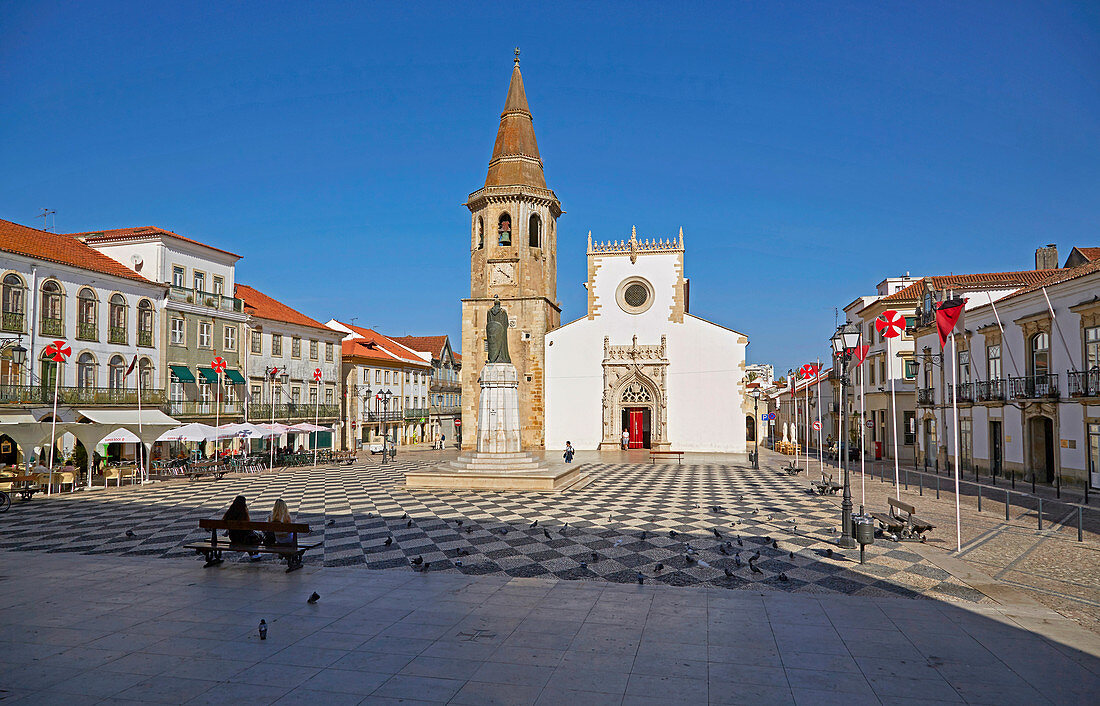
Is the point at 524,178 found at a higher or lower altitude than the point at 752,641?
higher

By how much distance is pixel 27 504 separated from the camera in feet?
65.5

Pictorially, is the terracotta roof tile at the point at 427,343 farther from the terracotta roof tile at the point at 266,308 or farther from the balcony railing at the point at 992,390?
the balcony railing at the point at 992,390

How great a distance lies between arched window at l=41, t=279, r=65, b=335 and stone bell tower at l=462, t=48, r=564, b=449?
2100 centimetres

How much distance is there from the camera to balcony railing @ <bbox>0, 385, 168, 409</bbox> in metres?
26.6

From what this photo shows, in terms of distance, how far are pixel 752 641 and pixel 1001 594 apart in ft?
15.9

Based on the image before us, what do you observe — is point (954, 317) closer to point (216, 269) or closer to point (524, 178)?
point (524, 178)

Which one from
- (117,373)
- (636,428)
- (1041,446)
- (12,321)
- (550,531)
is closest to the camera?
(550,531)

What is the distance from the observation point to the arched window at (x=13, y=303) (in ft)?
87.8

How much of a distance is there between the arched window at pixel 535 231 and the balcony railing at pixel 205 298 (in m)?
18.1

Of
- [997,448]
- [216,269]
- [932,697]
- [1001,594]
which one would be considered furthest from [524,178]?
[932,697]

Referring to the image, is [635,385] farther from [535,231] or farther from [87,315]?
[87,315]

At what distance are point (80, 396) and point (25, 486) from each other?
10.0 metres

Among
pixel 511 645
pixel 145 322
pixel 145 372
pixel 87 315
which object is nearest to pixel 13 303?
pixel 87 315

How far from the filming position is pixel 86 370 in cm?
3006
